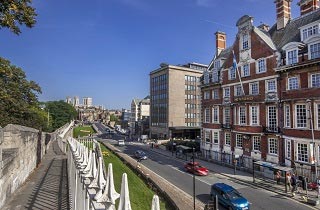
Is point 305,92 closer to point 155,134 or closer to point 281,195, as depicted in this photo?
point 281,195

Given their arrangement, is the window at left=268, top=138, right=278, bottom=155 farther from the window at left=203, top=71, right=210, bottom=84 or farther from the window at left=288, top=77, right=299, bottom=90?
the window at left=203, top=71, right=210, bottom=84

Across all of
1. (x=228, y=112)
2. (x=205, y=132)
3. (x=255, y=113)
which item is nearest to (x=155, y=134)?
(x=205, y=132)

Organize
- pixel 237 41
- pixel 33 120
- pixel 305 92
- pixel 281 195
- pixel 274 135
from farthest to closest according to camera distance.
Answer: pixel 33 120, pixel 237 41, pixel 274 135, pixel 305 92, pixel 281 195

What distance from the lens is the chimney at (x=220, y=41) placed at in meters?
49.3

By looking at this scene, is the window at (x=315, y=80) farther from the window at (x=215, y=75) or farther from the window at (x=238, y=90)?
the window at (x=215, y=75)

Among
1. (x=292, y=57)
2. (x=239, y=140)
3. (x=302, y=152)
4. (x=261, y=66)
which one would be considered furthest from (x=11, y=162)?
(x=239, y=140)

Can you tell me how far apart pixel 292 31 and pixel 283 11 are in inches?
184

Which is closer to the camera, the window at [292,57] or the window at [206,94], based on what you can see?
the window at [292,57]

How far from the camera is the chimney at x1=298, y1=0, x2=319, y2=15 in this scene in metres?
31.8

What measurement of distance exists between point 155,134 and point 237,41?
55340mm

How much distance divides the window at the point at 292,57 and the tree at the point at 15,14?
28072mm

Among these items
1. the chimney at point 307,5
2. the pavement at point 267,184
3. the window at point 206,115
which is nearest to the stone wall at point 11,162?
the pavement at point 267,184

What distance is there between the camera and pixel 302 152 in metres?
27.2

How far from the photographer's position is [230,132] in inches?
1521
